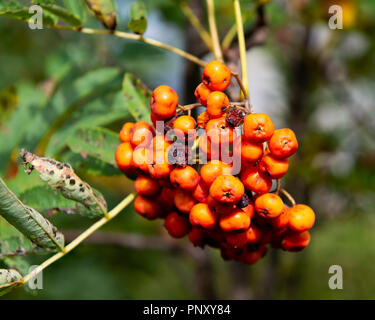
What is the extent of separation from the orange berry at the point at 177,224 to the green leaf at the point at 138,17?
1.65 feet

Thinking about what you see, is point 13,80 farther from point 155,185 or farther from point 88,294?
point 155,185

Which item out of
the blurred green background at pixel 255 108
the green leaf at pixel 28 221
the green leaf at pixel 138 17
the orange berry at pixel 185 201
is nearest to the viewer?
the green leaf at pixel 28 221

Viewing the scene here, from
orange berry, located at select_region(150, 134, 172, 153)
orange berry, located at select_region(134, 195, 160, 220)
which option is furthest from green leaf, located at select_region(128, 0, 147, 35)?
orange berry, located at select_region(134, 195, 160, 220)

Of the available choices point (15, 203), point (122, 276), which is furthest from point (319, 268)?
point (15, 203)

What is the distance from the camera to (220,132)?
790 mm

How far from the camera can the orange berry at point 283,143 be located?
0.79m

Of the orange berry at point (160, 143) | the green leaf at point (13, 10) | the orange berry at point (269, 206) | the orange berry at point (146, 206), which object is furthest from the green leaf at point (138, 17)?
the orange berry at point (269, 206)

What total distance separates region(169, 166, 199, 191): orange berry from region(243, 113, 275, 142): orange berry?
0.14 m

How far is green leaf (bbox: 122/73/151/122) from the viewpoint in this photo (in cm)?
104

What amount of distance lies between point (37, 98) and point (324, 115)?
82.1 inches

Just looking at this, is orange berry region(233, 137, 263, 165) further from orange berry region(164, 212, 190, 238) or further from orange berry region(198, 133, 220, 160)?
orange berry region(164, 212, 190, 238)

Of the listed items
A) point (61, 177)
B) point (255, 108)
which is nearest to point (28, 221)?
point (61, 177)

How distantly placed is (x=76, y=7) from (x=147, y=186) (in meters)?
0.53

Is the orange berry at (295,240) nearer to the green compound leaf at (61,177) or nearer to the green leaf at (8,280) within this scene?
the green compound leaf at (61,177)
